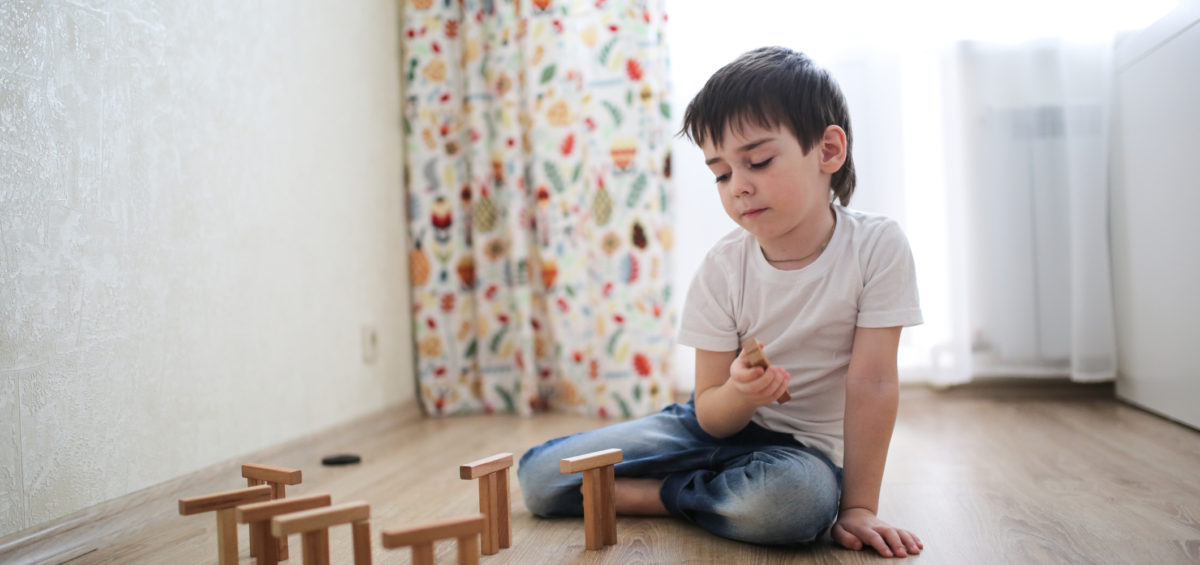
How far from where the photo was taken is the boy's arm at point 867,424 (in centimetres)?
101

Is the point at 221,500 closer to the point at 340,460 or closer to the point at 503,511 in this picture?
the point at 503,511

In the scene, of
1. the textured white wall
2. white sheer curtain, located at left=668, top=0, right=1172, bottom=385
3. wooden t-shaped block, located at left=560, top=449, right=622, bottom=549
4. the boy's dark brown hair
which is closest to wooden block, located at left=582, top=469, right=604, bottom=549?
wooden t-shaped block, located at left=560, top=449, right=622, bottom=549

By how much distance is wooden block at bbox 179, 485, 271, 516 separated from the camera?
835 mm

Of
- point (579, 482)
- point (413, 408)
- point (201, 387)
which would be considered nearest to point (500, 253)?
point (413, 408)

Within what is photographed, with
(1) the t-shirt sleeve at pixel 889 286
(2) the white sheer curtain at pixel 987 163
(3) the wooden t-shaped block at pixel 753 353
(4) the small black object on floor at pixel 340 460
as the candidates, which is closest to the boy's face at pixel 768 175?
(1) the t-shirt sleeve at pixel 889 286

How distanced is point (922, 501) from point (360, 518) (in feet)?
2.65

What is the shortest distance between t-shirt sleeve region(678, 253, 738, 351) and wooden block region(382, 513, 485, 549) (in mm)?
443

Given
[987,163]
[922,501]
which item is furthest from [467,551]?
[987,163]

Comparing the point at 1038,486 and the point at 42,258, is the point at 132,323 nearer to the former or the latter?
the point at 42,258

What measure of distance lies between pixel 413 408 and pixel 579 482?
1.16m

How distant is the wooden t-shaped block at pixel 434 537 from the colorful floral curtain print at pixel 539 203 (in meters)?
1.28

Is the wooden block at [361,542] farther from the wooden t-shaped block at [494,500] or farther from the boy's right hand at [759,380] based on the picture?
the boy's right hand at [759,380]

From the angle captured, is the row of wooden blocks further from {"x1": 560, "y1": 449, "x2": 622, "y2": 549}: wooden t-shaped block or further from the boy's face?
the boy's face

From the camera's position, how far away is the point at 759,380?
3.04 feet
